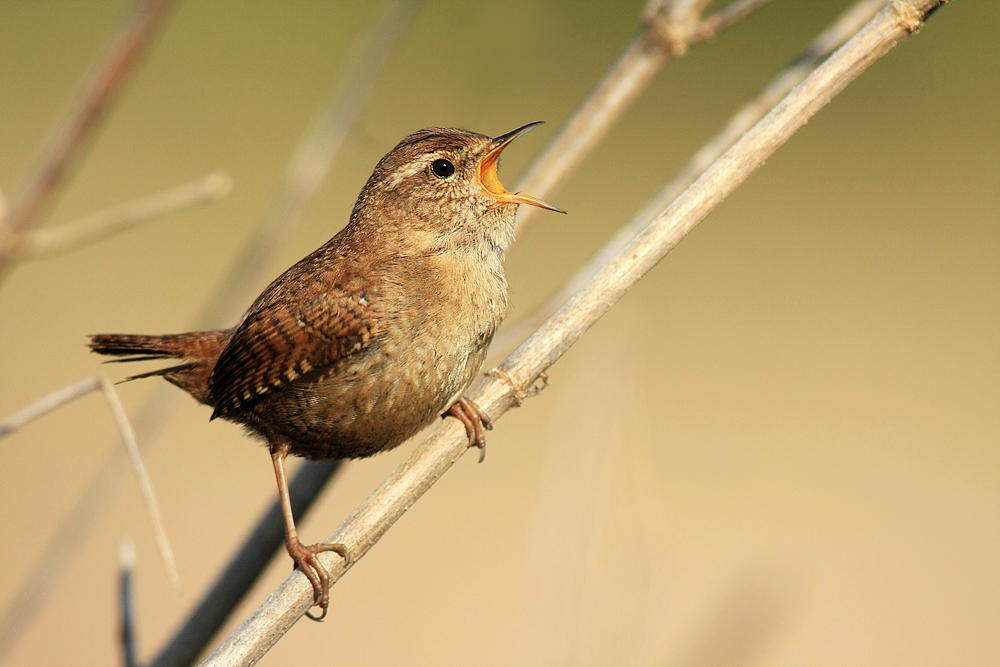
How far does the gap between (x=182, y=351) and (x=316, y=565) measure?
0.88m

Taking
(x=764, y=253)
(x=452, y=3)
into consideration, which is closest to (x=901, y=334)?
(x=764, y=253)

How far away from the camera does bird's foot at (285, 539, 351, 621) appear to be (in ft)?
5.42

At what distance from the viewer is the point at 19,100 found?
7.68 m

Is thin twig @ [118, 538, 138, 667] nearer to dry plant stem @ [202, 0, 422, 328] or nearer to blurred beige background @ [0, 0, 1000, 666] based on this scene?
dry plant stem @ [202, 0, 422, 328]

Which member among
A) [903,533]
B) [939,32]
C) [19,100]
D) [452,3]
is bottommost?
[19,100]

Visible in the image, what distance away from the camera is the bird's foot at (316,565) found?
1.65 m

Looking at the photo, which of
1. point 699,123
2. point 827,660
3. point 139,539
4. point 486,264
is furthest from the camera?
point 699,123

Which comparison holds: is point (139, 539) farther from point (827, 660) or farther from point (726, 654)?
point (726, 654)

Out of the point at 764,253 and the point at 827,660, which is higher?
the point at 764,253

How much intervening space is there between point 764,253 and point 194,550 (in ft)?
20.4

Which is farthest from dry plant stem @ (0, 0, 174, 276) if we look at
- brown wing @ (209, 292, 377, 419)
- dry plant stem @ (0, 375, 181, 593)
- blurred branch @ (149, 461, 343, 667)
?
blurred branch @ (149, 461, 343, 667)

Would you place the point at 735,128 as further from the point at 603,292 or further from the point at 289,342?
the point at 289,342

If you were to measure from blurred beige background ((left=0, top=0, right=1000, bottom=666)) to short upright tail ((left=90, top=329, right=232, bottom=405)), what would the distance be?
661 millimetres

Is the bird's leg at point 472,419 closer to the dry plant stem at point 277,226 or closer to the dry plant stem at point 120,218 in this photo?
the dry plant stem at point 277,226
